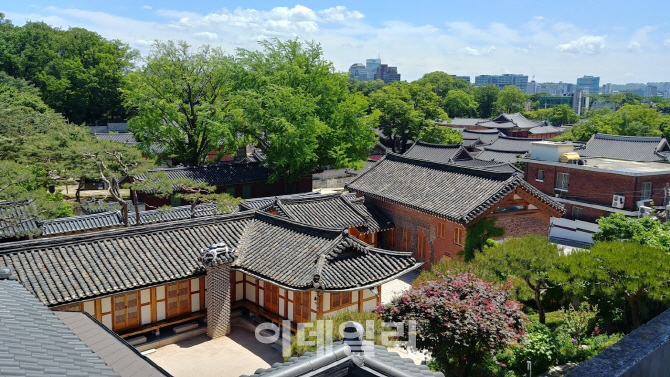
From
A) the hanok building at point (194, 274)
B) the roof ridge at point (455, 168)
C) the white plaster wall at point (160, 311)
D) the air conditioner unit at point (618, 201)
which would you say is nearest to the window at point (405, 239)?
the roof ridge at point (455, 168)

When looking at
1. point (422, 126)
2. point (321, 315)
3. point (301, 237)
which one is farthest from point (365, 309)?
point (422, 126)

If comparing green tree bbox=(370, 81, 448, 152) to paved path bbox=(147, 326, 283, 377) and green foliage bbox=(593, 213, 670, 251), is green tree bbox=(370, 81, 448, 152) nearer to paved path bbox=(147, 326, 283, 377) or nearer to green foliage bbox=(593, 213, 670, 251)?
green foliage bbox=(593, 213, 670, 251)

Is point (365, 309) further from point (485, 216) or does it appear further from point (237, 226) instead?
point (485, 216)

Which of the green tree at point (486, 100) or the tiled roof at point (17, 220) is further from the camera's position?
the green tree at point (486, 100)

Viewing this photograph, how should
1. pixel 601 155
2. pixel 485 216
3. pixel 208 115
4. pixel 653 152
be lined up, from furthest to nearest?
pixel 601 155, pixel 653 152, pixel 208 115, pixel 485 216

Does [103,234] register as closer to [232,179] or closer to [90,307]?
[90,307]

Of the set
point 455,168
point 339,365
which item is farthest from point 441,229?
point 339,365

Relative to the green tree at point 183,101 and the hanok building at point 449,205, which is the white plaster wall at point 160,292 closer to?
the hanok building at point 449,205
